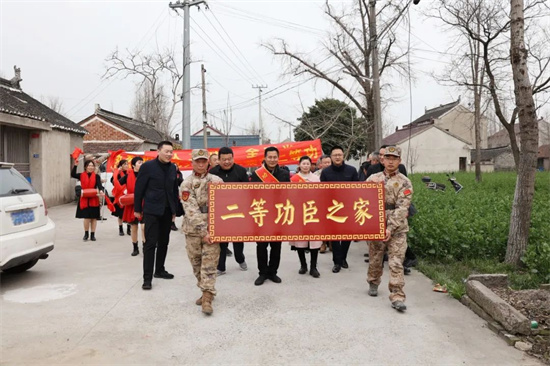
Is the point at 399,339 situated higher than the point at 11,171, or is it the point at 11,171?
the point at 11,171

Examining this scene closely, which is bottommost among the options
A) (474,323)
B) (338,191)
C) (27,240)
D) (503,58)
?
(474,323)

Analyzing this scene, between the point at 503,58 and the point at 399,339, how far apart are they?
1385 centimetres

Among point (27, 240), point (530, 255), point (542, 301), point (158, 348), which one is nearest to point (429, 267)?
point (530, 255)

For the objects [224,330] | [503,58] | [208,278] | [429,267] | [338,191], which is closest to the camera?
[224,330]

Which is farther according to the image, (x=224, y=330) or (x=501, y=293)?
(x=501, y=293)

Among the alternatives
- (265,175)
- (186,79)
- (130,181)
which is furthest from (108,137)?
(265,175)

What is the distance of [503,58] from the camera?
14305mm

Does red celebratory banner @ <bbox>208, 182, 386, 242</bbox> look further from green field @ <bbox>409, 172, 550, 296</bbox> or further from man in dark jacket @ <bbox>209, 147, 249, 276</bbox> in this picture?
green field @ <bbox>409, 172, 550, 296</bbox>

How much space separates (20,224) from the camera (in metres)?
4.89

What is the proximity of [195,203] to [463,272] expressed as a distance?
3671 mm

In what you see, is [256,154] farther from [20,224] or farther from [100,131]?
[100,131]

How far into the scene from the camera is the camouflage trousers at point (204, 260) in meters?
4.20

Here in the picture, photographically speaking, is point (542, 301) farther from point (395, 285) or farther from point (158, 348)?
point (158, 348)

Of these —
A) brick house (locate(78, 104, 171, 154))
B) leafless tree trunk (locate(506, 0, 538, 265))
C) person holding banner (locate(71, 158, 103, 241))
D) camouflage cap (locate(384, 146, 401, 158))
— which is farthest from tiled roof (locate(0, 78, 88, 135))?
leafless tree trunk (locate(506, 0, 538, 265))
